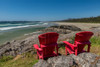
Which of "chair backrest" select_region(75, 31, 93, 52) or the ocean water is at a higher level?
"chair backrest" select_region(75, 31, 93, 52)

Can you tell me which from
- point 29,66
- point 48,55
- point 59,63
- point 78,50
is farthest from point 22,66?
point 78,50

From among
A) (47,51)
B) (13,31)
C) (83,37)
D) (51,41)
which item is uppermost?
(83,37)

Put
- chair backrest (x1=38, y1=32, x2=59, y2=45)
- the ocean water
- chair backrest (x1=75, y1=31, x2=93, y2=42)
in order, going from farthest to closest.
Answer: the ocean water
chair backrest (x1=75, y1=31, x2=93, y2=42)
chair backrest (x1=38, y1=32, x2=59, y2=45)

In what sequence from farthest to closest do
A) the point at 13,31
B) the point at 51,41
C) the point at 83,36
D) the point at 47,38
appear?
the point at 13,31, the point at 83,36, the point at 51,41, the point at 47,38

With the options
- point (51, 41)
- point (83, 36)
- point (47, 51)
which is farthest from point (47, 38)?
point (83, 36)

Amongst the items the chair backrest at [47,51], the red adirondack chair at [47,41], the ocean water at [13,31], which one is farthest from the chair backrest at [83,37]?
the ocean water at [13,31]

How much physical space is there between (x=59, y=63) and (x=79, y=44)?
1.40 m

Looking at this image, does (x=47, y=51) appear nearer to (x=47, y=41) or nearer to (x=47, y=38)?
(x=47, y=41)

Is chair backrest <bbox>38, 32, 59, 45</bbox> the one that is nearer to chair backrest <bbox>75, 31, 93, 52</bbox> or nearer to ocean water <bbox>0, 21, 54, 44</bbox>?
chair backrest <bbox>75, 31, 93, 52</bbox>

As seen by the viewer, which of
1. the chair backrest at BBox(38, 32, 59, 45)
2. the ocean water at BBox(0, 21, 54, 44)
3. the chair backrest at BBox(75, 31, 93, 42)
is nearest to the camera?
the chair backrest at BBox(38, 32, 59, 45)

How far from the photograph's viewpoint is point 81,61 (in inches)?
101

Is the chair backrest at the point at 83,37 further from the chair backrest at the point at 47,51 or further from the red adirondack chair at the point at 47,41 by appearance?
the chair backrest at the point at 47,51

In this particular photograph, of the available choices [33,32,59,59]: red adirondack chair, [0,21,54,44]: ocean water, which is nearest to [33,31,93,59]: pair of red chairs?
[33,32,59,59]: red adirondack chair

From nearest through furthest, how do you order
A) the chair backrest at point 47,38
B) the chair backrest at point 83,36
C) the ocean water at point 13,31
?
1. the chair backrest at point 47,38
2. the chair backrest at point 83,36
3. the ocean water at point 13,31
